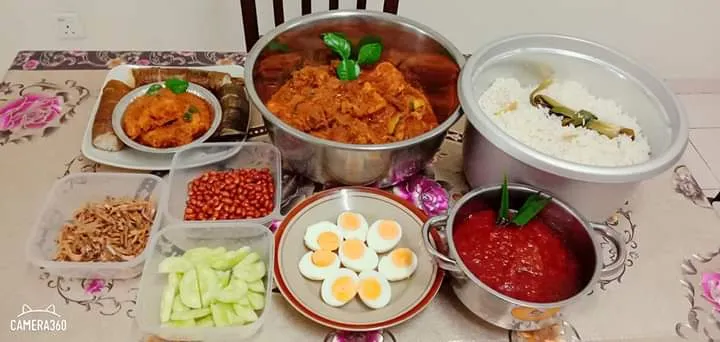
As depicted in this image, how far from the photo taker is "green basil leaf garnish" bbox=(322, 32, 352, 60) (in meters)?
1.26

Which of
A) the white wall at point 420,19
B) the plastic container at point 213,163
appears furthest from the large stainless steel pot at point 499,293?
the white wall at point 420,19

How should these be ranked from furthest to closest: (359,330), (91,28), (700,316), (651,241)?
(91,28) < (651,241) < (700,316) < (359,330)

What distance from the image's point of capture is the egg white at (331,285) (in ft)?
3.20

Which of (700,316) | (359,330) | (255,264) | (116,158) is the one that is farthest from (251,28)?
(700,316)

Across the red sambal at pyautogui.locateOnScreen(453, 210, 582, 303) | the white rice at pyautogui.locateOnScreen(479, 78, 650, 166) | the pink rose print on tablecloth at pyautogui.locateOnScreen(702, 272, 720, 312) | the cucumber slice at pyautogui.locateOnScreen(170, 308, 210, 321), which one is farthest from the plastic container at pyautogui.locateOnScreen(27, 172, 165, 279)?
the pink rose print on tablecloth at pyautogui.locateOnScreen(702, 272, 720, 312)

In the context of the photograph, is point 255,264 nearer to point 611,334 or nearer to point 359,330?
point 359,330

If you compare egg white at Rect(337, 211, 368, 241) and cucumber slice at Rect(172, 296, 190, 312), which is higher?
egg white at Rect(337, 211, 368, 241)

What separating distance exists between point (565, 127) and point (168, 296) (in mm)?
759

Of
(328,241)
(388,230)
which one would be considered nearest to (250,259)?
(328,241)

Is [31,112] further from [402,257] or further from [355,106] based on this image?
[402,257]

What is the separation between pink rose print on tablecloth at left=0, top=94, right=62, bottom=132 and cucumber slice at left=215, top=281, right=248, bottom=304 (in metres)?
0.61

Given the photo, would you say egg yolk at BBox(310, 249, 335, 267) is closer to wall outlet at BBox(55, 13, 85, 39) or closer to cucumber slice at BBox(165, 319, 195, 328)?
cucumber slice at BBox(165, 319, 195, 328)

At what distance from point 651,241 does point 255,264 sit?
0.74 meters

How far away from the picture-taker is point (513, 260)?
97 centimetres
